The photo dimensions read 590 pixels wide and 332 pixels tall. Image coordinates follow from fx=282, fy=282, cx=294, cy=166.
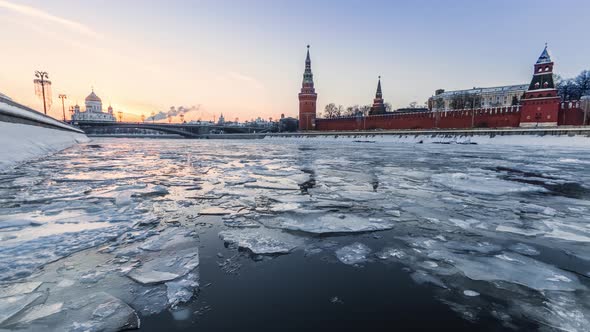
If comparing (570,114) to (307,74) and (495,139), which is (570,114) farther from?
Result: (307,74)

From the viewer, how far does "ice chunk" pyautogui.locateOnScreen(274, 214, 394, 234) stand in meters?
3.07

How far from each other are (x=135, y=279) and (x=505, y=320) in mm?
2284

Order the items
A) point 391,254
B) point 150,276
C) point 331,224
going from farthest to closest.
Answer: point 331,224
point 391,254
point 150,276

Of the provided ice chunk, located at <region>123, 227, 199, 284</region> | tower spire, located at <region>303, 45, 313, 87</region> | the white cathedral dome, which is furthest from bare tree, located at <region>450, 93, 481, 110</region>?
the white cathedral dome

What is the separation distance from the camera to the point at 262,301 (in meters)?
1.66

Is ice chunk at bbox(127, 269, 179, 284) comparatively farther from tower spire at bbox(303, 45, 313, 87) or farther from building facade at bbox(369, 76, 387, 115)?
tower spire at bbox(303, 45, 313, 87)

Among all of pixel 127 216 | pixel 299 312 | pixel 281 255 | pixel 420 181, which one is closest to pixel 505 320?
pixel 299 312

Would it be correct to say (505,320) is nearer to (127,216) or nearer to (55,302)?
(55,302)

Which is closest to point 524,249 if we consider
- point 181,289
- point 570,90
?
point 181,289

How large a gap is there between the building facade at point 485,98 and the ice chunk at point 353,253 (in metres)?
69.0

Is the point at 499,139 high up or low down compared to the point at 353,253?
up

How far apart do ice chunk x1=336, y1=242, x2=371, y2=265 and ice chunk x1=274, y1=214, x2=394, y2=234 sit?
41 centimetres

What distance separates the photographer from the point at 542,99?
3325cm

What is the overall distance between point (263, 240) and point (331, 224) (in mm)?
881
